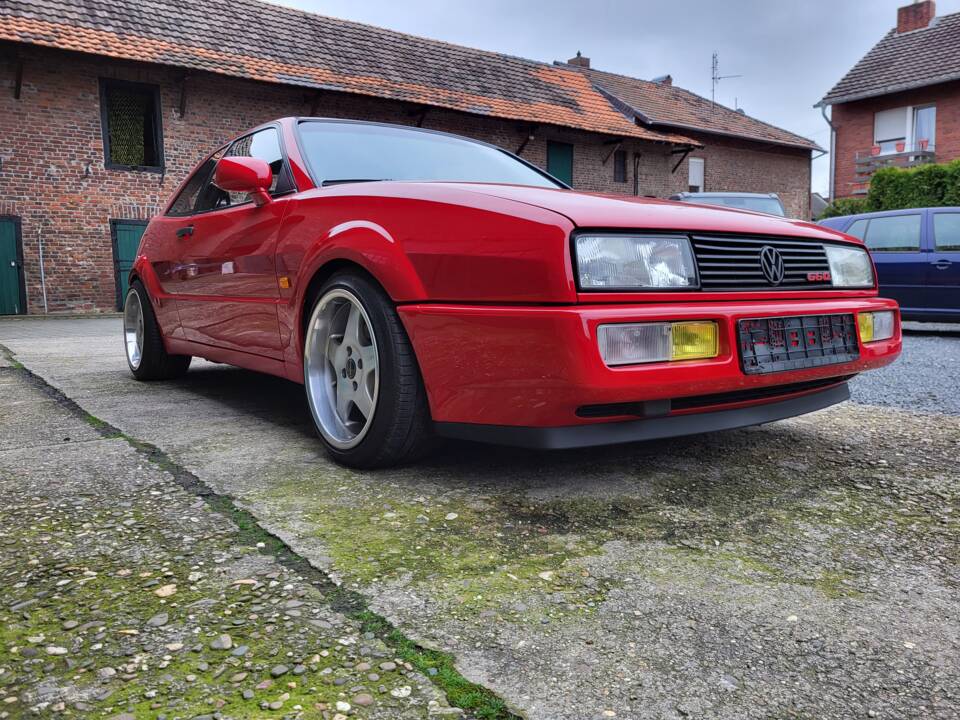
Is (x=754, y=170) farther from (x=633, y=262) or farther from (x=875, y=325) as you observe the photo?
(x=633, y=262)

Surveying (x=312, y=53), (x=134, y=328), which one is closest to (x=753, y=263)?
(x=134, y=328)

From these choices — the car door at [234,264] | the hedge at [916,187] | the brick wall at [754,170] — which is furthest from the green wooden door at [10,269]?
the brick wall at [754,170]

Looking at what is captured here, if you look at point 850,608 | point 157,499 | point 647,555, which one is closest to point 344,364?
point 157,499

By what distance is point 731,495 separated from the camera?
2.43m

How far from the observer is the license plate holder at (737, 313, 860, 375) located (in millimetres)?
2414

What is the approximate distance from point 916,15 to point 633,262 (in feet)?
95.8

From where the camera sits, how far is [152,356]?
4.70 meters

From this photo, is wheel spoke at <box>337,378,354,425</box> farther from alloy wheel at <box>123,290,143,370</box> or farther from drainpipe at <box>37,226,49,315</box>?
drainpipe at <box>37,226,49,315</box>

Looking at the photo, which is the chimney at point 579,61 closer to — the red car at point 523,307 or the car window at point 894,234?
the car window at point 894,234

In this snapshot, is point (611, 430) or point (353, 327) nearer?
point (611, 430)

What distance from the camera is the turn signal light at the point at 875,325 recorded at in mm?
2846

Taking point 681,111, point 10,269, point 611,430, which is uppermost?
point 681,111

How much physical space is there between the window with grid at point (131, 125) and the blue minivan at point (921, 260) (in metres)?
12.4

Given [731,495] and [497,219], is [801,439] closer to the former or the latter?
[731,495]
